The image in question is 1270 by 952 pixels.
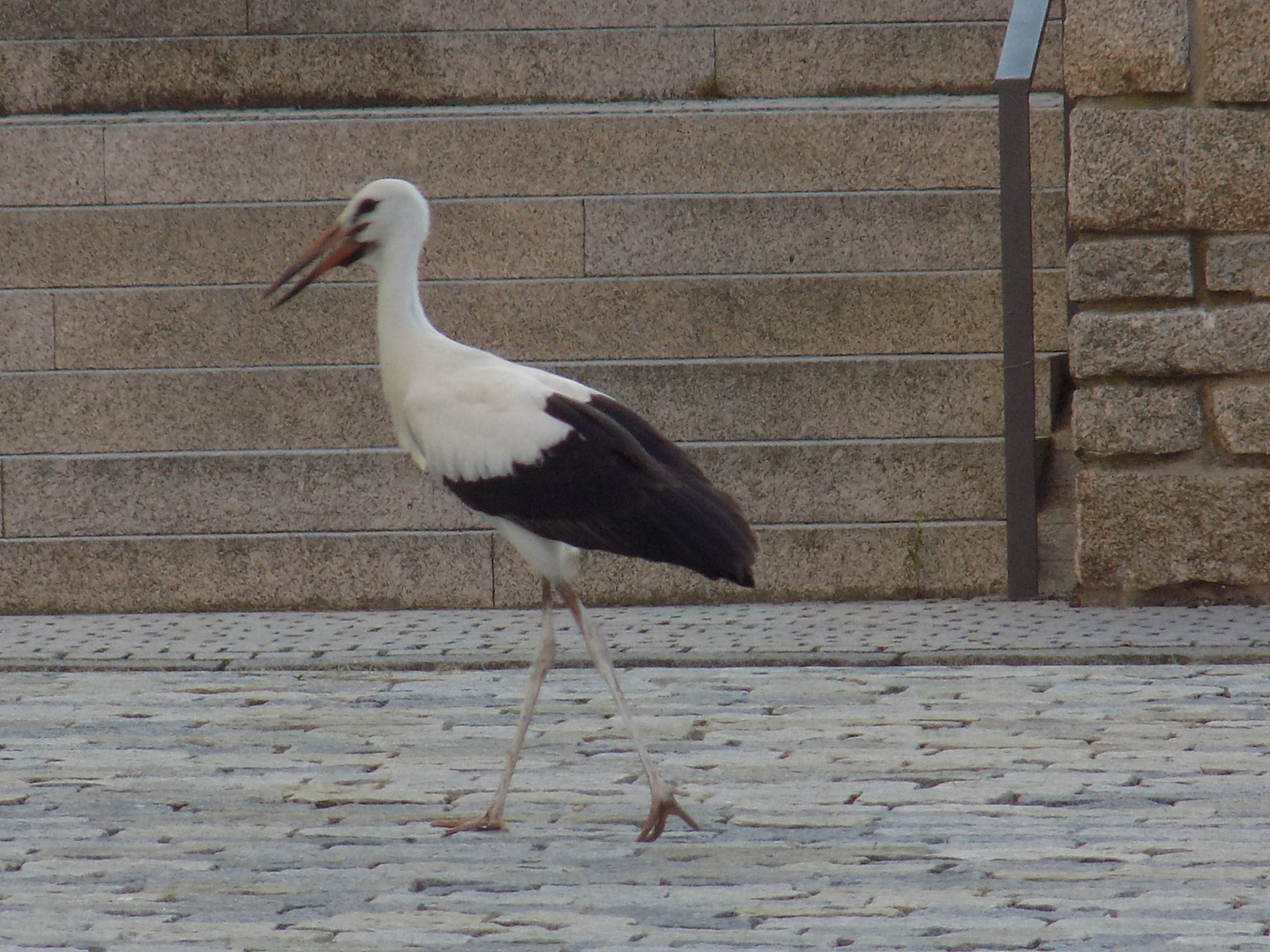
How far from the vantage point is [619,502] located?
5496 mm

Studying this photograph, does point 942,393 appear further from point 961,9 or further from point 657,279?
point 961,9

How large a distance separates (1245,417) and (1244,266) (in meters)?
0.59

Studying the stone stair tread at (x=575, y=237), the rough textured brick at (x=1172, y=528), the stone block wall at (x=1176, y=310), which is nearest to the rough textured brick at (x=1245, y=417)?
the stone block wall at (x=1176, y=310)

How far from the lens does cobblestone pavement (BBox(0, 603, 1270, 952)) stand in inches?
176

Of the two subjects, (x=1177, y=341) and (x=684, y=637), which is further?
(x=1177, y=341)

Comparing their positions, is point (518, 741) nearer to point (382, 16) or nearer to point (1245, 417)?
point (1245, 417)

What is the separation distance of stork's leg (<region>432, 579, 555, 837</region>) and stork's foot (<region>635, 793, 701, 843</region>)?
0.35 m

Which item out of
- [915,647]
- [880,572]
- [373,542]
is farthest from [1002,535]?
[373,542]

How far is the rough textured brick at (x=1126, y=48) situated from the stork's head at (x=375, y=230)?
3912mm

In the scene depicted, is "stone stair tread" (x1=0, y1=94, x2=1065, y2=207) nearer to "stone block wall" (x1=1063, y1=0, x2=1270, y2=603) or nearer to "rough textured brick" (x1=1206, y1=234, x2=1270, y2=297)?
"stone block wall" (x1=1063, y1=0, x2=1270, y2=603)

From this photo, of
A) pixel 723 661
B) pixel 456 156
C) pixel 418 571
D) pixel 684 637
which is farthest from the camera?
pixel 456 156

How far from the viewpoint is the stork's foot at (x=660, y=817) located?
205 inches

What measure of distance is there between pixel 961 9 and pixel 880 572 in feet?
10.1

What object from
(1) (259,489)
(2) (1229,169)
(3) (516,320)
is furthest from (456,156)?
(2) (1229,169)
